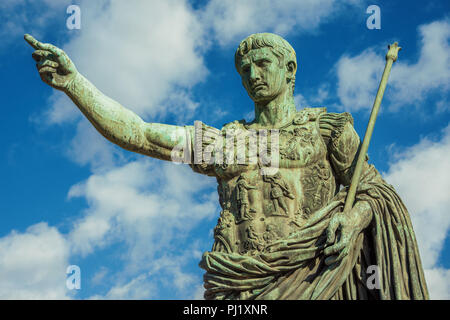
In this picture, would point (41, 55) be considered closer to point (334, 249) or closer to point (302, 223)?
point (302, 223)

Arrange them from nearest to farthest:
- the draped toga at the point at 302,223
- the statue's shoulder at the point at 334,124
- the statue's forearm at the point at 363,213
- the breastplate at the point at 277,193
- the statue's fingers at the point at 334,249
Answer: the statue's fingers at the point at 334,249 < the draped toga at the point at 302,223 < the statue's forearm at the point at 363,213 < the breastplate at the point at 277,193 < the statue's shoulder at the point at 334,124

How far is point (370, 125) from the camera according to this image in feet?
32.2

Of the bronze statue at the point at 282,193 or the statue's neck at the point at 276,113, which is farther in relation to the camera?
the statue's neck at the point at 276,113

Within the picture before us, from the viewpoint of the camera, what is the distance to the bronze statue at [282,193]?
9.32 metres

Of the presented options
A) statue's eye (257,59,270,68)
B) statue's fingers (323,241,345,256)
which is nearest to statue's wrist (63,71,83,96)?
statue's eye (257,59,270,68)

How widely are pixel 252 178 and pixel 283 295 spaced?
168 centimetres

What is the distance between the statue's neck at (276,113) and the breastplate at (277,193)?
0.68ft

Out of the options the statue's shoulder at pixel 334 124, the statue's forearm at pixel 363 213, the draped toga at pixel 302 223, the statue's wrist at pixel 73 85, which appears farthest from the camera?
the statue's shoulder at pixel 334 124

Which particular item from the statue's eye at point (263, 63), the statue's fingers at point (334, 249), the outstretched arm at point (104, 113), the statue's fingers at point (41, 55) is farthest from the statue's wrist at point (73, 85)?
the statue's fingers at point (334, 249)

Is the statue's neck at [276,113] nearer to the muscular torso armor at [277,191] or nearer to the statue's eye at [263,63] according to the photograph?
→ the muscular torso armor at [277,191]

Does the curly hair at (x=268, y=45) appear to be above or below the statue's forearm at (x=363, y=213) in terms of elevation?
above

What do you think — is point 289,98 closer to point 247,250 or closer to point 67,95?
point 247,250

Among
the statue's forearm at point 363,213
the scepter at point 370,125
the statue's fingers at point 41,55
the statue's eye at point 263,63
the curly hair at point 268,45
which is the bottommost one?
the statue's forearm at point 363,213
